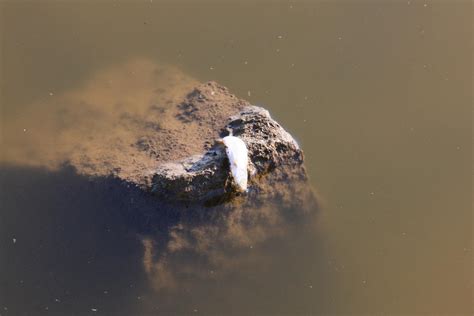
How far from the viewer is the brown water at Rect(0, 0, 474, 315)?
3025 mm

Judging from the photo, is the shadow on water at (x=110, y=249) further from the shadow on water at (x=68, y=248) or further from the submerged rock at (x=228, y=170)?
the submerged rock at (x=228, y=170)

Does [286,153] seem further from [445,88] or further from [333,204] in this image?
[445,88]

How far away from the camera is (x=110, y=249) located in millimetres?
2955

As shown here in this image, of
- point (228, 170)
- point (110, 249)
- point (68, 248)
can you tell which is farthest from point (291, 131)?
point (68, 248)

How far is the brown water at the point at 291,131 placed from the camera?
3025 millimetres

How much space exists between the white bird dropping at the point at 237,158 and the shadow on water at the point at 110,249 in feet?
1.36

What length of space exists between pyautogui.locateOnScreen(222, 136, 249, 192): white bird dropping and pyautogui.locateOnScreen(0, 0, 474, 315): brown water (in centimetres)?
77

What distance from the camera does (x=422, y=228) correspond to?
3.70m

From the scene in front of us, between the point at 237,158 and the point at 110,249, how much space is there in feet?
3.55

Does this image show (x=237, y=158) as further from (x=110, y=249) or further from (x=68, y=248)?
(x=68, y=248)

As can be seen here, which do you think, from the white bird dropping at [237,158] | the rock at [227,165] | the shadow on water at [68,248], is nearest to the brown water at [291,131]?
the shadow on water at [68,248]

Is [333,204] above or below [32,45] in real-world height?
below

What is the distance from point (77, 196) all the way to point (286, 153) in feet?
4.63

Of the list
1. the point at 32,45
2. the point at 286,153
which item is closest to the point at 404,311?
the point at 286,153
